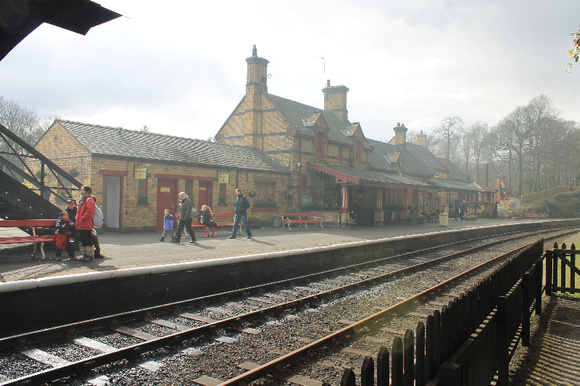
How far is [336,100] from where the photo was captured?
35812 millimetres

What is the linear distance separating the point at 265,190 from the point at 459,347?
70.0 ft

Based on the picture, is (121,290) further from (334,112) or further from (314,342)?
(334,112)

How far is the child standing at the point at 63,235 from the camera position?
10.1m

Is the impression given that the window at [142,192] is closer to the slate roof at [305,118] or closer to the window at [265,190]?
the window at [265,190]

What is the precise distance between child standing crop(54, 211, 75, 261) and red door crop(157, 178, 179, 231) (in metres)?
8.83

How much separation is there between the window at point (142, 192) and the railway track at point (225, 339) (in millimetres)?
11015

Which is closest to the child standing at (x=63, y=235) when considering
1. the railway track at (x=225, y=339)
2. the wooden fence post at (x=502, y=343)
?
the railway track at (x=225, y=339)

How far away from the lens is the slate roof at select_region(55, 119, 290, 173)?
1830cm

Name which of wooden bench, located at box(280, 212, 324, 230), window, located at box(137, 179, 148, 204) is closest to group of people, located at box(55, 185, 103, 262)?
window, located at box(137, 179, 148, 204)

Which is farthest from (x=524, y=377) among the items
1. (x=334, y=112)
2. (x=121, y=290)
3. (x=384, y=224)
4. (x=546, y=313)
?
(x=334, y=112)

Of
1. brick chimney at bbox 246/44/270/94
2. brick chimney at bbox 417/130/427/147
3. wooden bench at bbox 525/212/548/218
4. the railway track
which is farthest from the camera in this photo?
brick chimney at bbox 417/130/427/147

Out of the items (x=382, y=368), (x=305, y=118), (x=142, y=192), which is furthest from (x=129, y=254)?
(x=305, y=118)

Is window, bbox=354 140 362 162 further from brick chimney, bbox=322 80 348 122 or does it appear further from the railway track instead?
the railway track

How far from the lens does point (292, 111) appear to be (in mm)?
28750
